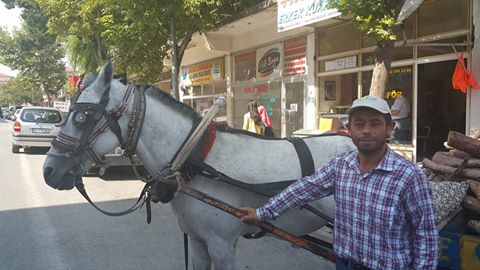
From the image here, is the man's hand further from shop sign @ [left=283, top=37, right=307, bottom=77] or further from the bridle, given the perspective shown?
shop sign @ [left=283, top=37, right=307, bottom=77]

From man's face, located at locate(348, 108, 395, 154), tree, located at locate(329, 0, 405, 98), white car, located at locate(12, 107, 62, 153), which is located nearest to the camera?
man's face, located at locate(348, 108, 395, 154)

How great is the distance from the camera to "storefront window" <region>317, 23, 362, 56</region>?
34.9ft

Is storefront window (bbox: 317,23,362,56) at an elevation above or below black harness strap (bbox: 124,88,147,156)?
above

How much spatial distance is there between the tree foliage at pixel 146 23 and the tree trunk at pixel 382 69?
18.2 feet

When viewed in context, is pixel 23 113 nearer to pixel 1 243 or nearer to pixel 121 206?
pixel 121 206

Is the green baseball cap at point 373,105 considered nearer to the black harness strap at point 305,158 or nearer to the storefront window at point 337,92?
the black harness strap at point 305,158

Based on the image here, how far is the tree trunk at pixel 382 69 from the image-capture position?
608cm

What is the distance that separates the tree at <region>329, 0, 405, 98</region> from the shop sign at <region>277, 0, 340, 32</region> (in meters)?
2.48

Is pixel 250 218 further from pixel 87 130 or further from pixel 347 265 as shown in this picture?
pixel 87 130

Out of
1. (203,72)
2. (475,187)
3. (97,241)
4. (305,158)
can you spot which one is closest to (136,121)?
(305,158)

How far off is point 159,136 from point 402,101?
7.63m

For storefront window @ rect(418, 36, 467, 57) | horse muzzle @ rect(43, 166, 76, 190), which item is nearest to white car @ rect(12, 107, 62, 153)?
storefront window @ rect(418, 36, 467, 57)

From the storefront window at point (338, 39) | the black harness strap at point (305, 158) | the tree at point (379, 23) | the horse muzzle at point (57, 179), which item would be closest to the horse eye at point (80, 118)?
the horse muzzle at point (57, 179)

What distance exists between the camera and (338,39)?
11.1 meters
